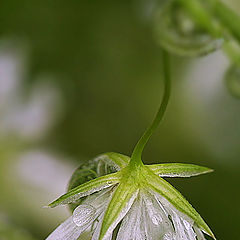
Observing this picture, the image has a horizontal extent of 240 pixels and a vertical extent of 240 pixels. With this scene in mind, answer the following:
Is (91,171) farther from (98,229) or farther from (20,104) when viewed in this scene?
(20,104)

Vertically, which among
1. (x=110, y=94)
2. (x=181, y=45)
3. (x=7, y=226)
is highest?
(x=181, y=45)

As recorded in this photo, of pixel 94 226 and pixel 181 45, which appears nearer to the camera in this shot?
pixel 94 226

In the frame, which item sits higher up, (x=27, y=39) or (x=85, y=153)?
(x=27, y=39)

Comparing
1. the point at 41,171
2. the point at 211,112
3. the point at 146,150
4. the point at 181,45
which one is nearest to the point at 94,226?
the point at 181,45

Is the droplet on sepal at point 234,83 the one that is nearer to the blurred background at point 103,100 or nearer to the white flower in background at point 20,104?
the blurred background at point 103,100

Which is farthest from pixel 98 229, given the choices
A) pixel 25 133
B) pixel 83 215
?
pixel 25 133

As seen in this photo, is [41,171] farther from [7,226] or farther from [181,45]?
[181,45]

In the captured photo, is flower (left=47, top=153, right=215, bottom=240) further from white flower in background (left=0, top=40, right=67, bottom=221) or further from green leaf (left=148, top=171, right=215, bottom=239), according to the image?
white flower in background (left=0, top=40, right=67, bottom=221)
